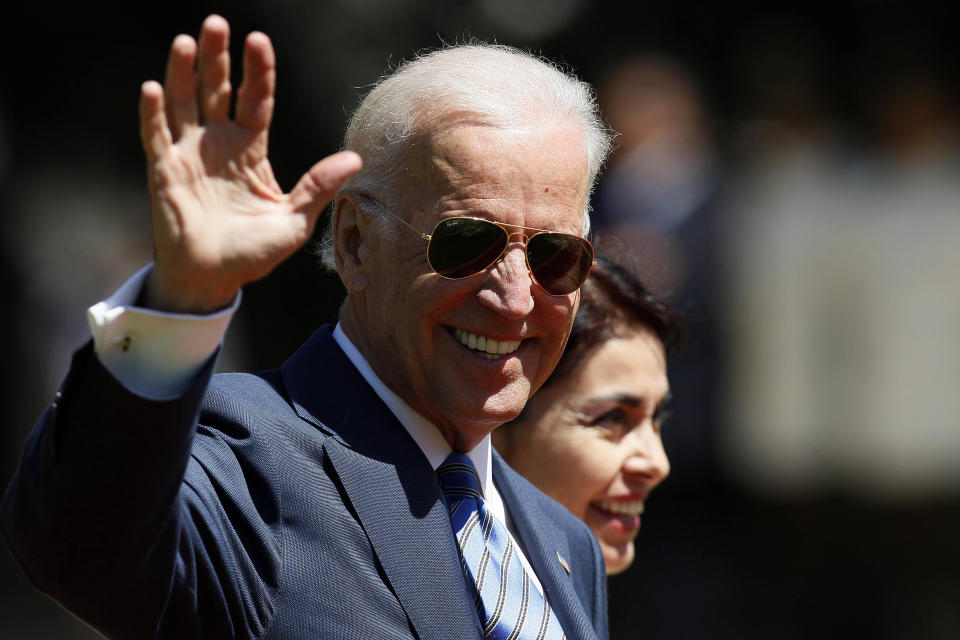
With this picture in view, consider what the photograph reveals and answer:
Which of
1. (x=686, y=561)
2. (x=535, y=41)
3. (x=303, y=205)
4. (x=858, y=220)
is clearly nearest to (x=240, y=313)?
(x=535, y=41)

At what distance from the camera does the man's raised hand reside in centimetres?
179

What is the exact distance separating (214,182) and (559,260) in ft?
2.90

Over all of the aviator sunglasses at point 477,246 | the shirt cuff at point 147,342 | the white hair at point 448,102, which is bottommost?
the aviator sunglasses at point 477,246

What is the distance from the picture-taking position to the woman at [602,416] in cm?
347

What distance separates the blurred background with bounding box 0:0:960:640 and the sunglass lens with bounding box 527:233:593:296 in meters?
4.48

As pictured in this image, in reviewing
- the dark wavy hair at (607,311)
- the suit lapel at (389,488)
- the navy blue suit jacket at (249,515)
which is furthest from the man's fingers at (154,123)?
the dark wavy hair at (607,311)

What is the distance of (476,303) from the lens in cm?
251

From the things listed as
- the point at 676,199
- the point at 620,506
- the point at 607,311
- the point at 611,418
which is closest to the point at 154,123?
the point at 607,311

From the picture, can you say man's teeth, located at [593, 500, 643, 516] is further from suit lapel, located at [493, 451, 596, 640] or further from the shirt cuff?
the shirt cuff

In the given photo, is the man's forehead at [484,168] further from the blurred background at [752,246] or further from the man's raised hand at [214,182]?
the blurred background at [752,246]

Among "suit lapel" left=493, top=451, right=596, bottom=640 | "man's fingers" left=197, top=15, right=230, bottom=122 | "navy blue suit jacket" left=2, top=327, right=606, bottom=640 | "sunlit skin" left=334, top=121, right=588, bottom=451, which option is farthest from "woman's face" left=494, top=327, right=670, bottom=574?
"man's fingers" left=197, top=15, right=230, bottom=122

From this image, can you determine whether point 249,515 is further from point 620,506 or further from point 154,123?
point 620,506

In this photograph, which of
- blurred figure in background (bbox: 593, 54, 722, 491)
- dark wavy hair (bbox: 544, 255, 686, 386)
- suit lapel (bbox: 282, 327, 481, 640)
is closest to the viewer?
suit lapel (bbox: 282, 327, 481, 640)

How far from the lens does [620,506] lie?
3564mm
